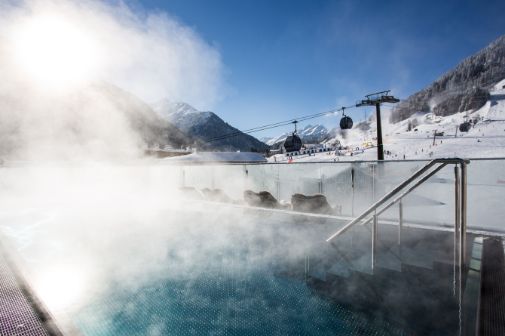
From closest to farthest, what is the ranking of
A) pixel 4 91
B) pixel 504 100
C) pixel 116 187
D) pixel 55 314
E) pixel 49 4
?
pixel 55 314 → pixel 49 4 → pixel 116 187 → pixel 4 91 → pixel 504 100

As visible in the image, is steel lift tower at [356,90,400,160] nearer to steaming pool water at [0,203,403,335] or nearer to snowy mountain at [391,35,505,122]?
steaming pool water at [0,203,403,335]

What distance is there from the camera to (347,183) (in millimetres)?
6148

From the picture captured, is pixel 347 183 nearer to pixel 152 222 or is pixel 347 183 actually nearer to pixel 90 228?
pixel 152 222

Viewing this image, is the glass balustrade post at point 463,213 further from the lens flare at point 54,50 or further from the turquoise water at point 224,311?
the lens flare at point 54,50

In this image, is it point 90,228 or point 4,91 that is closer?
point 90,228

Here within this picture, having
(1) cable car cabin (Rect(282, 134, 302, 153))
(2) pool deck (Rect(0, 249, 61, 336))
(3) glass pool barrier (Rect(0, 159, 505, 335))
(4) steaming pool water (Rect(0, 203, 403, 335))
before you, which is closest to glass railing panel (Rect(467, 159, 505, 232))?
(3) glass pool barrier (Rect(0, 159, 505, 335))

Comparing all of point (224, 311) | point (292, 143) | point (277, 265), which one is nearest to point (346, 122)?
point (292, 143)

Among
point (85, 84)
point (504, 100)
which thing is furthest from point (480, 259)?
point (504, 100)

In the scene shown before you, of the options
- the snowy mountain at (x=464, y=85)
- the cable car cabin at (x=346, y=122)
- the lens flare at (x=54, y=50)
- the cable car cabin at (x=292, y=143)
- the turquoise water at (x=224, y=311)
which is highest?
the snowy mountain at (x=464, y=85)

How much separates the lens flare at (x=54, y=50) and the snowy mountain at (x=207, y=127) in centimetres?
7991

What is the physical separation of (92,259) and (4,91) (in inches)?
591

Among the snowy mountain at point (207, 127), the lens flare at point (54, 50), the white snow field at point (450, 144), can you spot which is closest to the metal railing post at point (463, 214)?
the lens flare at point (54, 50)

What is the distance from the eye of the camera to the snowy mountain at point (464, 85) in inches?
4215

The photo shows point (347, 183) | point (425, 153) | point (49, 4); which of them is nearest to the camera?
point (347, 183)
